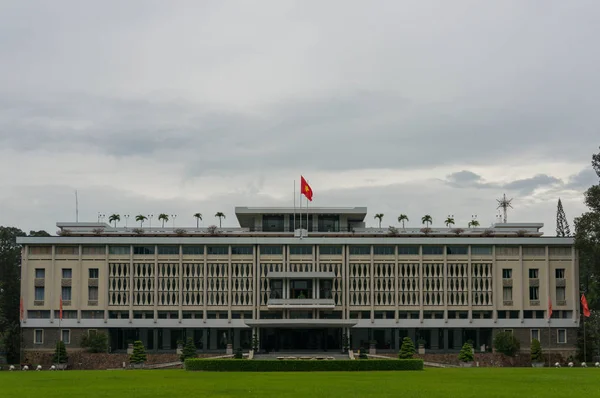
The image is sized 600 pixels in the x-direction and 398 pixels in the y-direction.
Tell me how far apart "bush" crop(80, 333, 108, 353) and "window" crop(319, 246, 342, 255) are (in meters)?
26.8

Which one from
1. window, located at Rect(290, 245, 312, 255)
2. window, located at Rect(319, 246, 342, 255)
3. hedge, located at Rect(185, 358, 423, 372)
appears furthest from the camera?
window, located at Rect(319, 246, 342, 255)

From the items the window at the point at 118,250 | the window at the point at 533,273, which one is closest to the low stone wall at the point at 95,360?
the window at the point at 118,250

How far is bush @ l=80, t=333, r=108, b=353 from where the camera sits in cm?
10044

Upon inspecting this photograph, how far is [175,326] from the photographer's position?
10438 cm

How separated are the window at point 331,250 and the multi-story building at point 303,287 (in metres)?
0.12

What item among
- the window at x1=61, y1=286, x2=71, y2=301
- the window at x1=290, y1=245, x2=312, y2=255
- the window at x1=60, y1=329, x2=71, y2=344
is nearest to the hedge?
the window at x1=290, y1=245, x2=312, y2=255

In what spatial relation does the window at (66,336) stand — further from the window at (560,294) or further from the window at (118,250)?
the window at (560,294)

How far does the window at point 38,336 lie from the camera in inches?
4040

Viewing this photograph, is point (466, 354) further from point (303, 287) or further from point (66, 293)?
point (66, 293)

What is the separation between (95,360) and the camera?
9688 cm

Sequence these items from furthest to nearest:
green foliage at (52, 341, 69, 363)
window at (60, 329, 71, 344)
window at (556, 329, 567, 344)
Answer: window at (556, 329, 567, 344) → window at (60, 329, 71, 344) → green foliage at (52, 341, 69, 363)

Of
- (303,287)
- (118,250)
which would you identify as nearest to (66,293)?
(118,250)

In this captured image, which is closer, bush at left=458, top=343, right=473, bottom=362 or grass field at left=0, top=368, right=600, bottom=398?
grass field at left=0, top=368, right=600, bottom=398

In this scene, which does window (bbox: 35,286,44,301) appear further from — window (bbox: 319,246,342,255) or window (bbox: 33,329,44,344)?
window (bbox: 319,246,342,255)
